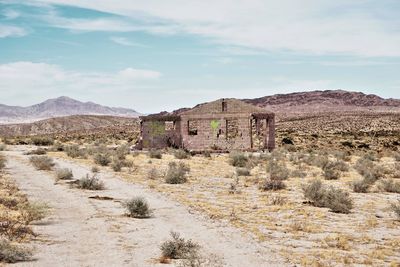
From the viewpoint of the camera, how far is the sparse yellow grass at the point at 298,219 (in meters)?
10.2

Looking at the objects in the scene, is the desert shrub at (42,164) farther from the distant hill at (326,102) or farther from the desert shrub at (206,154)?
the distant hill at (326,102)

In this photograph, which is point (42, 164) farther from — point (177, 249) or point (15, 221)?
point (177, 249)

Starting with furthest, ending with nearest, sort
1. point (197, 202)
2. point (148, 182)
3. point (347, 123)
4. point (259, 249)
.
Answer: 1. point (347, 123)
2. point (148, 182)
3. point (197, 202)
4. point (259, 249)

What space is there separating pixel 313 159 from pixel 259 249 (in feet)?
71.4

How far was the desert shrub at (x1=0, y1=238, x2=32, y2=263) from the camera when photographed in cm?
896

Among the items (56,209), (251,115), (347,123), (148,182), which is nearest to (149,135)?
(251,115)

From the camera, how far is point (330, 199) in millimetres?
15805

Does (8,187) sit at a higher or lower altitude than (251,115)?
lower

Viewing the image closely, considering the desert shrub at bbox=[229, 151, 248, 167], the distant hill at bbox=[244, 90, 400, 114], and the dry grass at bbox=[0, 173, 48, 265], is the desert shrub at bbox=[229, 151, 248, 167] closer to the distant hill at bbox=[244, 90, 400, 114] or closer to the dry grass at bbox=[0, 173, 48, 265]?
the dry grass at bbox=[0, 173, 48, 265]

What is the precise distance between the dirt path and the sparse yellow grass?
2.26 ft

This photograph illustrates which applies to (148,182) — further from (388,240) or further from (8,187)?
(388,240)

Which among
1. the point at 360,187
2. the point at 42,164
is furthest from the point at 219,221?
the point at 42,164

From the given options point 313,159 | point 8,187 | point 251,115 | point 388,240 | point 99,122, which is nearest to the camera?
point 388,240

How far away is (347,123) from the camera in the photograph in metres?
91.1
